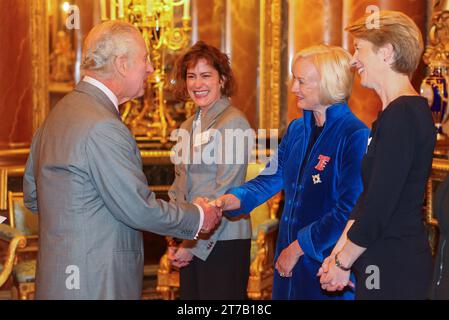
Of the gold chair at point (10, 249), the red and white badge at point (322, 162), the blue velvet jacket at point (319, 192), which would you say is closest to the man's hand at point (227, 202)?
the blue velvet jacket at point (319, 192)

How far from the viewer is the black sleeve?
8.56 feet

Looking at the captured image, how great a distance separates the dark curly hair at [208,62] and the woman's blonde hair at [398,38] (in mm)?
1328

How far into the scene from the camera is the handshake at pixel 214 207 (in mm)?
3256

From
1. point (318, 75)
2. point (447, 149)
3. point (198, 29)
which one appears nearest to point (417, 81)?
point (447, 149)

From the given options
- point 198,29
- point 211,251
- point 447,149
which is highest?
point 198,29

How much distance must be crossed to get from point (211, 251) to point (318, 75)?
1044 millimetres

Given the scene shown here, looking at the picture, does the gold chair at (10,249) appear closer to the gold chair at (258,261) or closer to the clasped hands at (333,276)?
the gold chair at (258,261)

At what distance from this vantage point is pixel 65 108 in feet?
9.50

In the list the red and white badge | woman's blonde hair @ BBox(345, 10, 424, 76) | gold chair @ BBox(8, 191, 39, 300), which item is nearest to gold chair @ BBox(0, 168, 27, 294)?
gold chair @ BBox(8, 191, 39, 300)

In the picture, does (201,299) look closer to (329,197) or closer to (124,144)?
(329,197)

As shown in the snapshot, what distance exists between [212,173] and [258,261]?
1.71 meters

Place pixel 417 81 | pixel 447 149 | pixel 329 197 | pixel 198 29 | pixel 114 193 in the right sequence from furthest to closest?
1. pixel 198 29
2. pixel 417 81
3. pixel 447 149
4. pixel 329 197
5. pixel 114 193

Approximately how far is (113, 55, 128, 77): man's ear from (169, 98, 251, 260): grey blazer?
921 mm

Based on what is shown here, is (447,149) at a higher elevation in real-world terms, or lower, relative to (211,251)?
higher
